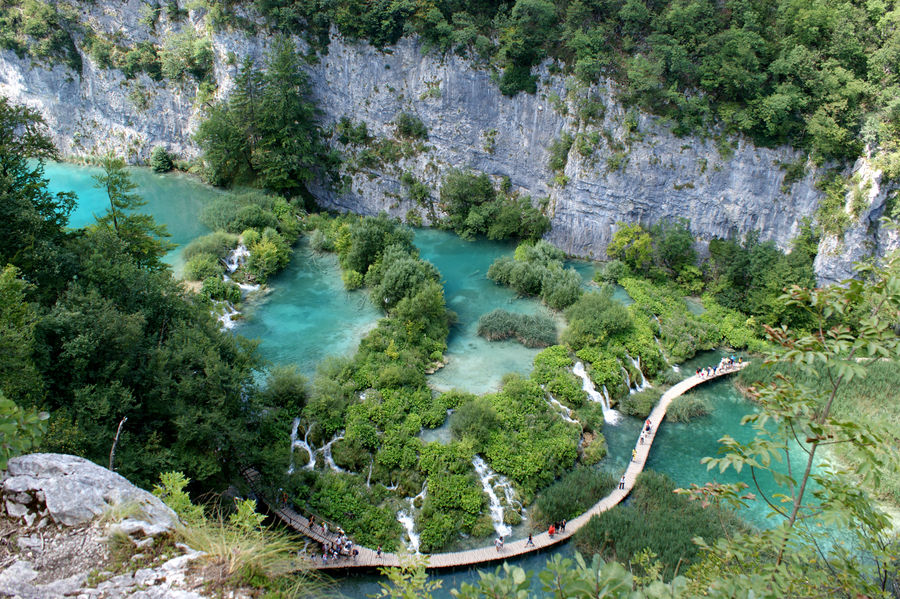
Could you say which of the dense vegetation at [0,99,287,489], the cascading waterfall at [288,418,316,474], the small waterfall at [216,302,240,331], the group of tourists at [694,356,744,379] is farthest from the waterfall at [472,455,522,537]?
the small waterfall at [216,302,240,331]

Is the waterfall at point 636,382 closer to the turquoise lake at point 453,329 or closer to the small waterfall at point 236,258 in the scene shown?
the turquoise lake at point 453,329

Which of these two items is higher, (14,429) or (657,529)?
(14,429)

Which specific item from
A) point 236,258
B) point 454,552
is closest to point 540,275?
point 236,258

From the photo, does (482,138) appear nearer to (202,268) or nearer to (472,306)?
(472,306)

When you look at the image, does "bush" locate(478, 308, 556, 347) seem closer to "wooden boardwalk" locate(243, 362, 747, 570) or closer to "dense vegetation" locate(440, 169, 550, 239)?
"wooden boardwalk" locate(243, 362, 747, 570)

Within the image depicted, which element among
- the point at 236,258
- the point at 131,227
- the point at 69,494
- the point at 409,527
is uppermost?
the point at 69,494

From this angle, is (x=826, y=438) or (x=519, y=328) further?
(x=519, y=328)

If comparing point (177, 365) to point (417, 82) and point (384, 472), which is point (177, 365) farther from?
point (417, 82)
